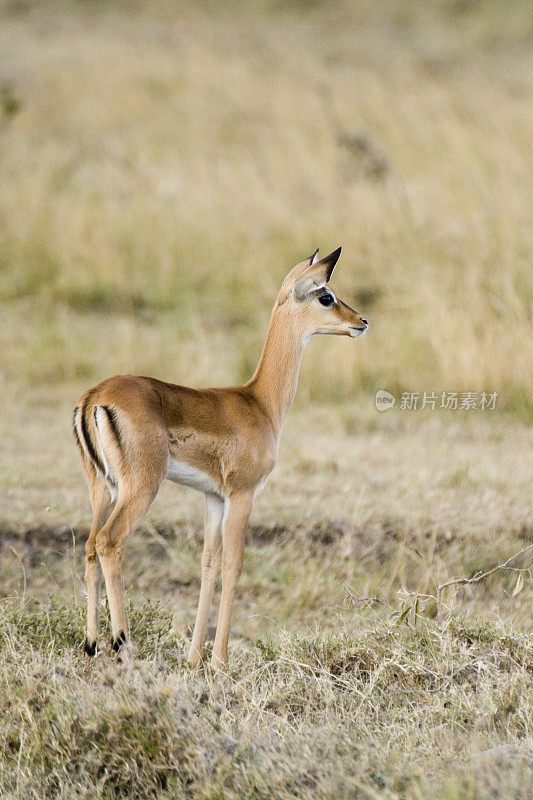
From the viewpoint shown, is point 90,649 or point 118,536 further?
point 90,649

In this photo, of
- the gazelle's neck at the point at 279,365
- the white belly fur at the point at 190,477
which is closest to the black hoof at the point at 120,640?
the white belly fur at the point at 190,477

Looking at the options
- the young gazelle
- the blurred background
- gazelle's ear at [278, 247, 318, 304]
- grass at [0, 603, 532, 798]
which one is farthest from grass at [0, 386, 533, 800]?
the blurred background

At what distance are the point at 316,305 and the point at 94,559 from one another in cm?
112

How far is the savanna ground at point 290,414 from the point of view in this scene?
304 cm

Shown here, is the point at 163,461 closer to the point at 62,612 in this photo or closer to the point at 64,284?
the point at 62,612

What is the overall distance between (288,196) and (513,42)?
1812cm

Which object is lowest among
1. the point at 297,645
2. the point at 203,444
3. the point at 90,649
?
the point at 297,645

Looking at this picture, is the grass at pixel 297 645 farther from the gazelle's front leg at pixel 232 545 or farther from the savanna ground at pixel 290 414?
the gazelle's front leg at pixel 232 545

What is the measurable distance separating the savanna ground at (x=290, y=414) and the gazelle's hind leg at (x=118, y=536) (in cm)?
18

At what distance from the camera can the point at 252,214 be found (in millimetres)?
10578

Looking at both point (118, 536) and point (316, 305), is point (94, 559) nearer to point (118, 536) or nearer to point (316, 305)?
point (118, 536)

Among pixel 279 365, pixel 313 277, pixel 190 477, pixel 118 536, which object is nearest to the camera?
pixel 118 536
